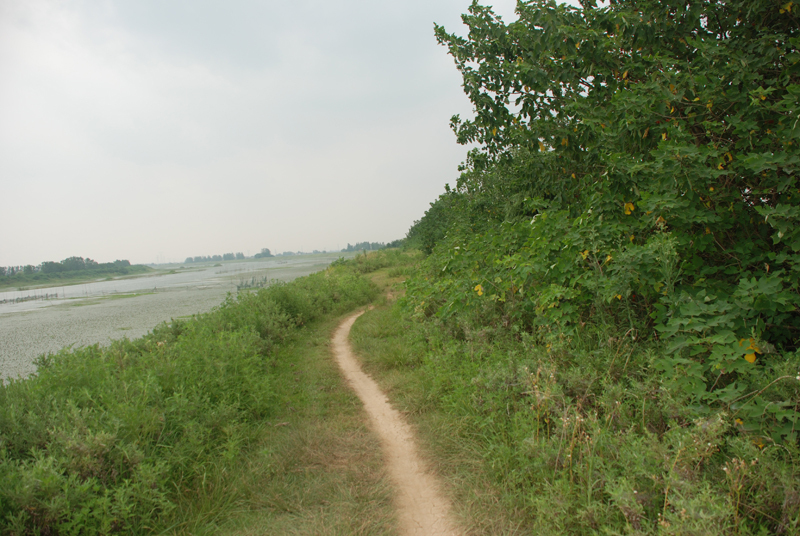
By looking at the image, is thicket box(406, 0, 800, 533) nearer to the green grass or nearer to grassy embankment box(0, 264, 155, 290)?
the green grass

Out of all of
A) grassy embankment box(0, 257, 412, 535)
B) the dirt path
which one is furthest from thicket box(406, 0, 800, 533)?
grassy embankment box(0, 257, 412, 535)

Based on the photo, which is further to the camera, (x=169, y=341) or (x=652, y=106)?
(x=169, y=341)

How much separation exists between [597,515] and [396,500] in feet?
5.43

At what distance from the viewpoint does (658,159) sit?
3002mm

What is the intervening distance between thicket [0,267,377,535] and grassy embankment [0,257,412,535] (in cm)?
1

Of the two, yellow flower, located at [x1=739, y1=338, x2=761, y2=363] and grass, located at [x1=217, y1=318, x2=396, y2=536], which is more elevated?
yellow flower, located at [x1=739, y1=338, x2=761, y2=363]

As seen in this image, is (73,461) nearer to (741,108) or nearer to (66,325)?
(741,108)

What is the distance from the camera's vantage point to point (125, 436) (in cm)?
337

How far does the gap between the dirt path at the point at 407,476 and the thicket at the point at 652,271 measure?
652 millimetres

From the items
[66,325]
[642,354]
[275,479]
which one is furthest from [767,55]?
[66,325]

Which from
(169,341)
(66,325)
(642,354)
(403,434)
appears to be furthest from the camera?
(66,325)

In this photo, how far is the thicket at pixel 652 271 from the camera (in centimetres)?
238

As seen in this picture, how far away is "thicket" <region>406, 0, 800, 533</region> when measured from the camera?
2.38 m

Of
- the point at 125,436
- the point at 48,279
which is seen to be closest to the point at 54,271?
the point at 48,279
